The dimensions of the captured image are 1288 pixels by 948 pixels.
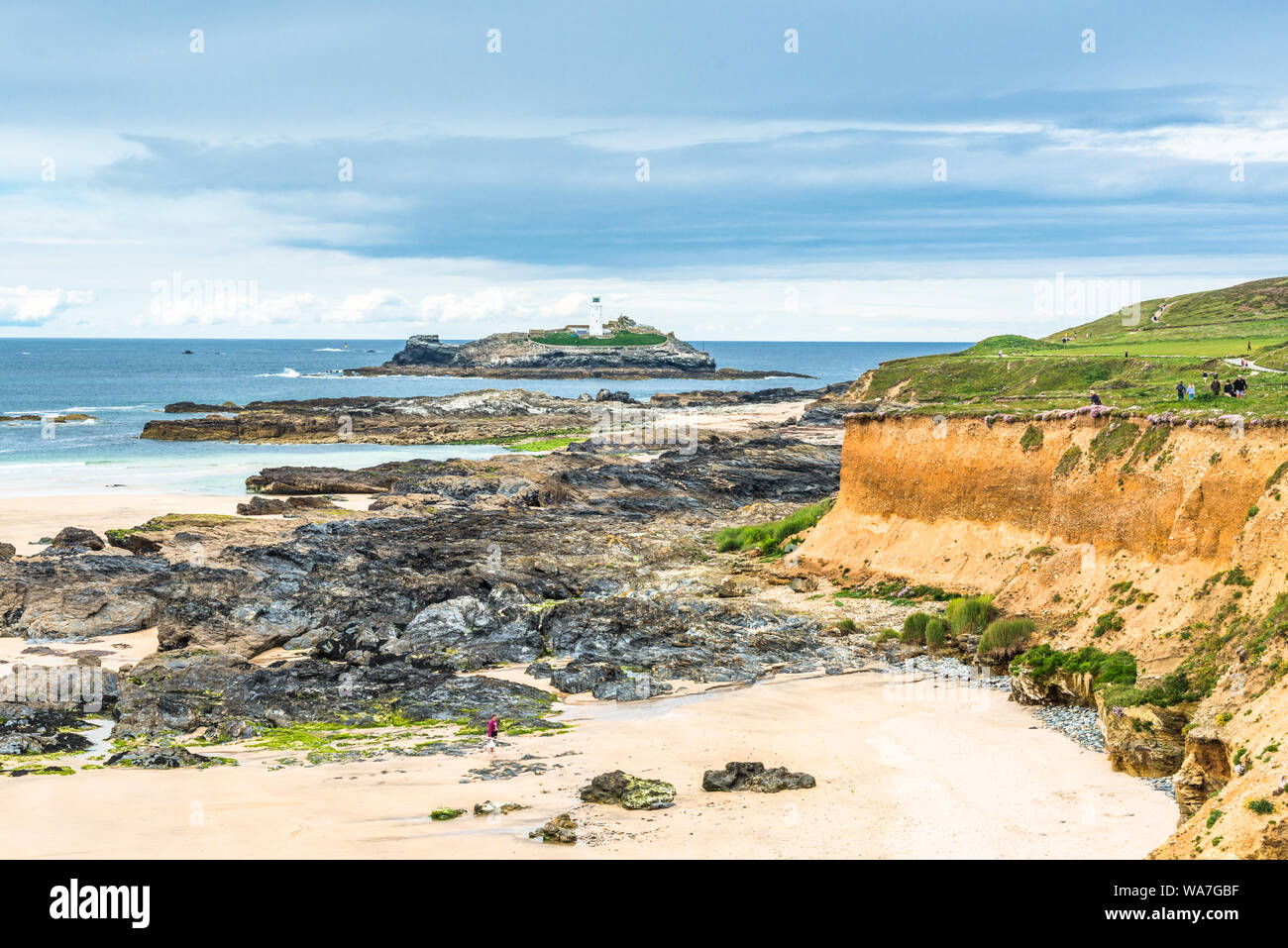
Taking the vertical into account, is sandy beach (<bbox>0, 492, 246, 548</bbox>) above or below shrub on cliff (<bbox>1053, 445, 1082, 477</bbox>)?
below

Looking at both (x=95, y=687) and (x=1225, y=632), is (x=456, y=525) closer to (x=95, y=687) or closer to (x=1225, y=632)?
(x=95, y=687)

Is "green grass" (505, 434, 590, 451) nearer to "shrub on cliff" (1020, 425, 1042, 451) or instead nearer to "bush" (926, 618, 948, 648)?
"shrub on cliff" (1020, 425, 1042, 451)

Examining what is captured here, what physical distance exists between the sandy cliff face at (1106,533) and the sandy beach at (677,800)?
256cm

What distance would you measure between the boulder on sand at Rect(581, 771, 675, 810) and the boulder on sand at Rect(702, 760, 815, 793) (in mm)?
900

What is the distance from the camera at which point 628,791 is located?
1738 cm

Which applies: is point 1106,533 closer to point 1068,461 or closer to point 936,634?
point 1068,461

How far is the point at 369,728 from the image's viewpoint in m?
22.3

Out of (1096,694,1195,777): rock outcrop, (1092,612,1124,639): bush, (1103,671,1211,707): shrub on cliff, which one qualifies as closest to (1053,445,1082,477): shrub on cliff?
(1092,612,1124,639): bush

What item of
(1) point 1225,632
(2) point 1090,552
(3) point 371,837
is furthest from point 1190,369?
(3) point 371,837

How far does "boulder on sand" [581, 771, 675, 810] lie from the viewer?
674 inches

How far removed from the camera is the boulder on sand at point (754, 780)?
18.2 m

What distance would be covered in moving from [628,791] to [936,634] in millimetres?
13008
